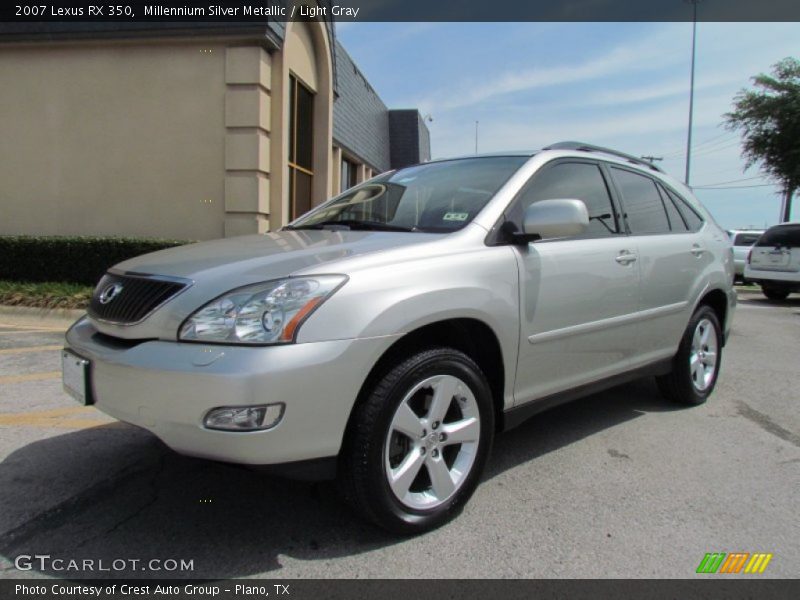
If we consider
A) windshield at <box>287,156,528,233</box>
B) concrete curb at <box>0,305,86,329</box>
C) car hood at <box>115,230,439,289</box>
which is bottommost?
concrete curb at <box>0,305,86,329</box>

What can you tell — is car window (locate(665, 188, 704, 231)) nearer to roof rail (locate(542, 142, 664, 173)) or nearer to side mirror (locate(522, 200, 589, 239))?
roof rail (locate(542, 142, 664, 173))

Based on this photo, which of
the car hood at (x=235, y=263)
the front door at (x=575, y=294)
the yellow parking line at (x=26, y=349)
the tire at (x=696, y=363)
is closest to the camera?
the car hood at (x=235, y=263)

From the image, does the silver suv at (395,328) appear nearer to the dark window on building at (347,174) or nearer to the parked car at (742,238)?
the dark window on building at (347,174)

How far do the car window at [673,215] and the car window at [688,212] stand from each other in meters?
0.06

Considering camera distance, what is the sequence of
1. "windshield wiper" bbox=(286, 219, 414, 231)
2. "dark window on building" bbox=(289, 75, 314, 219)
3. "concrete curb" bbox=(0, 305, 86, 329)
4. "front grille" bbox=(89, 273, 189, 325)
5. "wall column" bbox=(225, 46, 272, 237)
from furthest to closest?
"dark window on building" bbox=(289, 75, 314, 219), "wall column" bbox=(225, 46, 272, 237), "concrete curb" bbox=(0, 305, 86, 329), "windshield wiper" bbox=(286, 219, 414, 231), "front grille" bbox=(89, 273, 189, 325)

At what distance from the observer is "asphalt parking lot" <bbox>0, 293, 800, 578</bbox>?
2.38m

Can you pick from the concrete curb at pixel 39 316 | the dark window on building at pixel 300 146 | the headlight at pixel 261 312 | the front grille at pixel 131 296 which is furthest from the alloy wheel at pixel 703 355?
the dark window on building at pixel 300 146

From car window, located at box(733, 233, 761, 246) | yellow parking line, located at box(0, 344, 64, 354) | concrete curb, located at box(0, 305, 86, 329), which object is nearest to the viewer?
yellow parking line, located at box(0, 344, 64, 354)

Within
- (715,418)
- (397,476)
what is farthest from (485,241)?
(715,418)

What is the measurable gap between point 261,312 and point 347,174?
53.0 ft

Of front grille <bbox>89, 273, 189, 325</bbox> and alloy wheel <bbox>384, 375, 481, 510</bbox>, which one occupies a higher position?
front grille <bbox>89, 273, 189, 325</bbox>

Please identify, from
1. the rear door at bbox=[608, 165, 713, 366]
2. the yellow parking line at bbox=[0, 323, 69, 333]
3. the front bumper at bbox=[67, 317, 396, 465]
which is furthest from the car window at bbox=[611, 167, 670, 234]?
the yellow parking line at bbox=[0, 323, 69, 333]

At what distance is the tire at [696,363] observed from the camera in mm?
4355

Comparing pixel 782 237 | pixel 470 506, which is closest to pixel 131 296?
pixel 470 506
